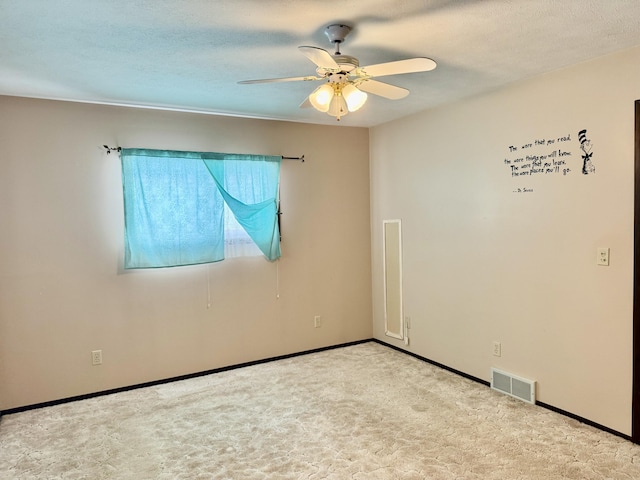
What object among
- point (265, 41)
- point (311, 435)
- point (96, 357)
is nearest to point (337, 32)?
point (265, 41)

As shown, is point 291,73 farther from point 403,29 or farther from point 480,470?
point 480,470

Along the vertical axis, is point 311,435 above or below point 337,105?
below

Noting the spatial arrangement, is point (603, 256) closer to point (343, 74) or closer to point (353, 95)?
point (353, 95)

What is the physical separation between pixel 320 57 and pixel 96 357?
2.99 m

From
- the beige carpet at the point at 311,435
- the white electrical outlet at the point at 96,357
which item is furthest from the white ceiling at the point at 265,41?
the beige carpet at the point at 311,435

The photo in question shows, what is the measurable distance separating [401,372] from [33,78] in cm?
360

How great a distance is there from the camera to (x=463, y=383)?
3.50 m

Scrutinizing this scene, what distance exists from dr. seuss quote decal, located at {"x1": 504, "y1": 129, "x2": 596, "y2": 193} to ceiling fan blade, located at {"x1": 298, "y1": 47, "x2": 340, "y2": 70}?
175 cm

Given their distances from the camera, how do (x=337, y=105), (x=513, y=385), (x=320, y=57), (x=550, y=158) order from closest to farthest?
(x=320, y=57)
(x=337, y=105)
(x=550, y=158)
(x=513, y=385)

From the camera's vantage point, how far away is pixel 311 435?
8.89ft

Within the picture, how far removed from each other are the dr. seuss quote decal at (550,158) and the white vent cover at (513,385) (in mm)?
1414

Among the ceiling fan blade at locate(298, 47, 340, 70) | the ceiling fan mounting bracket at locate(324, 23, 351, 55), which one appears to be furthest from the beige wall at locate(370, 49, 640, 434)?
the ceiling fan blade at locate(298, 47, 340, 70)

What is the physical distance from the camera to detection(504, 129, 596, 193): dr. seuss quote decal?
107 inches

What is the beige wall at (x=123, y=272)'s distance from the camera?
10.5 ft
